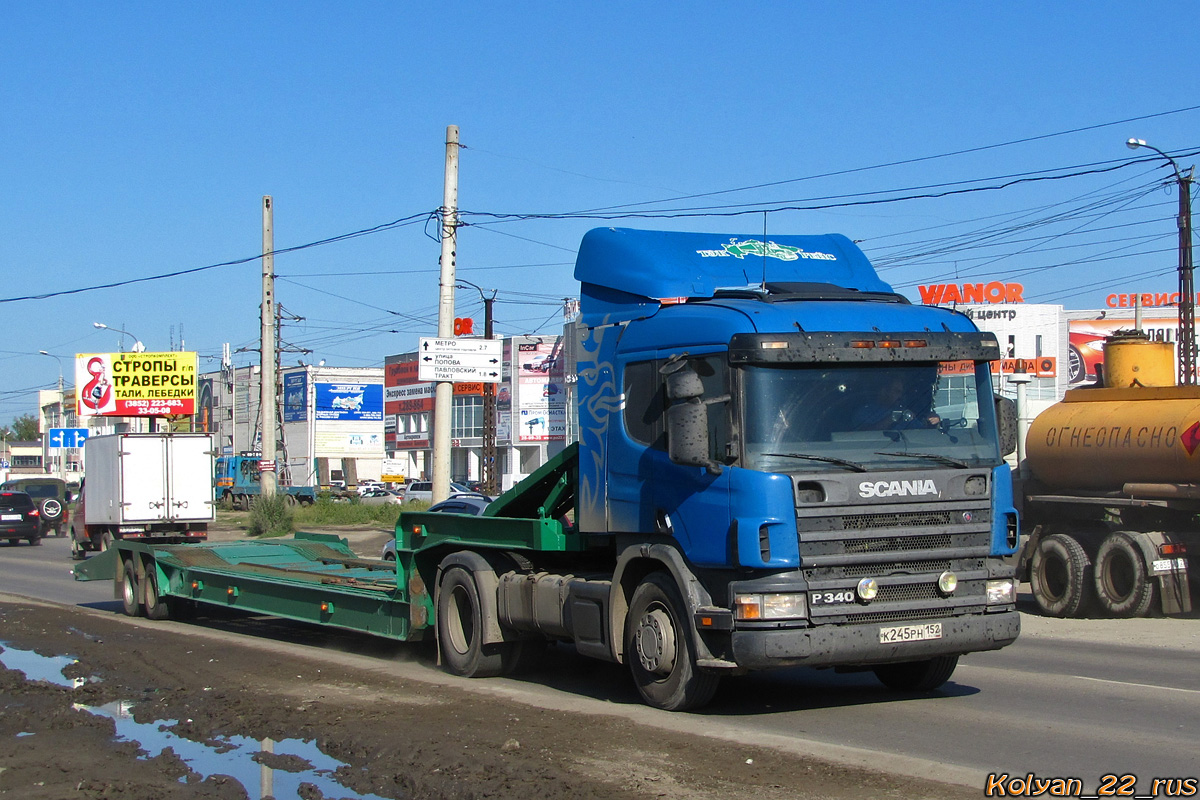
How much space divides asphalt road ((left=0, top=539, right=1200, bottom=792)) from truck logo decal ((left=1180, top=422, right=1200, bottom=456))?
231 cm

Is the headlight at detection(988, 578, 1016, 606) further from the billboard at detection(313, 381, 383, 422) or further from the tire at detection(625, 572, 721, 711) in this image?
the billboard at detection(313, 381, 383, 422)

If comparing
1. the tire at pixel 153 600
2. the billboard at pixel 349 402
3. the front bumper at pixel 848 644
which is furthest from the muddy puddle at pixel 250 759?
the billboard at pixel 349 402

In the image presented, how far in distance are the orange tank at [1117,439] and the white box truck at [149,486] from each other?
1301cm

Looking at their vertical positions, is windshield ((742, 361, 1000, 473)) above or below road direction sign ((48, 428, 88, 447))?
below

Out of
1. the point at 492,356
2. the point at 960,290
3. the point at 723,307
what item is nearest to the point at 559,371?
the point at 960,290

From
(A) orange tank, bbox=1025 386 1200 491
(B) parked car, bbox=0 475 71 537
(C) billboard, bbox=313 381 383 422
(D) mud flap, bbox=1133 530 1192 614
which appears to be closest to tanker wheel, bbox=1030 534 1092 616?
(D) mud flap, bbox=1133 530 1192 614

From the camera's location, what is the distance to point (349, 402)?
85875 millimetres

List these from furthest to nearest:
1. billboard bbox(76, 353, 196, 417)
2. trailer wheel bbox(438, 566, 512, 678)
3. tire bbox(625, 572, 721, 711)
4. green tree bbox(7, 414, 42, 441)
Result: 1. green tree bbox(7, 414, 42, 441)
2. billboard bbox(76, 353, 196, 417)
3. trailer wheel bbox(438, 566, 512, 678)
4. tire bbox(625, 572, 721, 711)

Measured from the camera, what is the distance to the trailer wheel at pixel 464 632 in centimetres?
1077

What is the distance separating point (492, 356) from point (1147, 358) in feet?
39.1

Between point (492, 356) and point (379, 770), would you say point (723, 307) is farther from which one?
point (492, 356)

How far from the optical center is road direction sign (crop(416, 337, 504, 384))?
22.8m

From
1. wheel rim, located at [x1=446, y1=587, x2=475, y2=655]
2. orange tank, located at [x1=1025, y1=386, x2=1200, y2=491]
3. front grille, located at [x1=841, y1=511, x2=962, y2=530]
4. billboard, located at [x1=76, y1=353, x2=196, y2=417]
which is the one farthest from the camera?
billboard, located at [x1=76, y1=353, x2=196, y2=417]

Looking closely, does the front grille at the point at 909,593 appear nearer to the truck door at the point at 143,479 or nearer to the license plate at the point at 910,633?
the license plate at the point at 910,633
